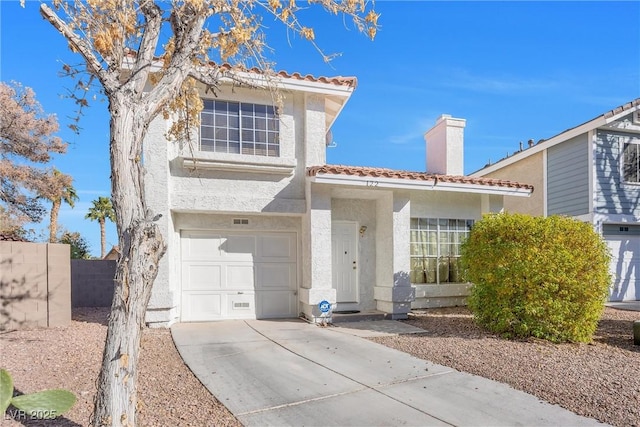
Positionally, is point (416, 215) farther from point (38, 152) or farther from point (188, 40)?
point (38, 152)

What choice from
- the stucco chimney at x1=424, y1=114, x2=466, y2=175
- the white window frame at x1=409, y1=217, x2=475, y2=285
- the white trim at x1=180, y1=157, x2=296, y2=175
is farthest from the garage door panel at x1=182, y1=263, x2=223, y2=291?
the stucco chimney at x1=424, y1=114, x2=466, y2=175

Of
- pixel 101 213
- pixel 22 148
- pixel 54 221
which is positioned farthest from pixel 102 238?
pixel 22 148

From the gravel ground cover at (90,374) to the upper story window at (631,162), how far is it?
16056mm

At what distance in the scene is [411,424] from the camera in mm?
4031

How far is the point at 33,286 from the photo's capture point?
27.8 feet

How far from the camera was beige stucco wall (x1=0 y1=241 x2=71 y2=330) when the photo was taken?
8234 mm

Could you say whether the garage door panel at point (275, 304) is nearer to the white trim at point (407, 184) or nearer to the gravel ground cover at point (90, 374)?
the gravel ground cover at point (90, 374)

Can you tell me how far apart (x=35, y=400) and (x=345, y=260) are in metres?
7.98

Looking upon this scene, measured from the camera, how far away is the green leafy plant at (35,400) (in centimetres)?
333

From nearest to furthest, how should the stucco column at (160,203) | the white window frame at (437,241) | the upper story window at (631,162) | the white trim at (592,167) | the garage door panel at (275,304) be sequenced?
the stucco column at (160,203), the garage door panel at (275,304), the white window frame at (437,241), the white trim at (592,167), the upper story window at (631,162)

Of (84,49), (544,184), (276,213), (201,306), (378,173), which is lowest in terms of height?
(201,306)

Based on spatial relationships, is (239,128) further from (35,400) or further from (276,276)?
(35,400)

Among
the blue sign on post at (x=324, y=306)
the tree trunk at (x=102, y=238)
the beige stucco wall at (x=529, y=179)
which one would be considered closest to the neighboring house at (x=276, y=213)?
the blue sign on post at (x=324, y=306)

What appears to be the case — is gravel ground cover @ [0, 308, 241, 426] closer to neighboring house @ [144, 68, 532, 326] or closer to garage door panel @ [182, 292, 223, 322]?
garage door panel @ [182, 292, 223, 322]
